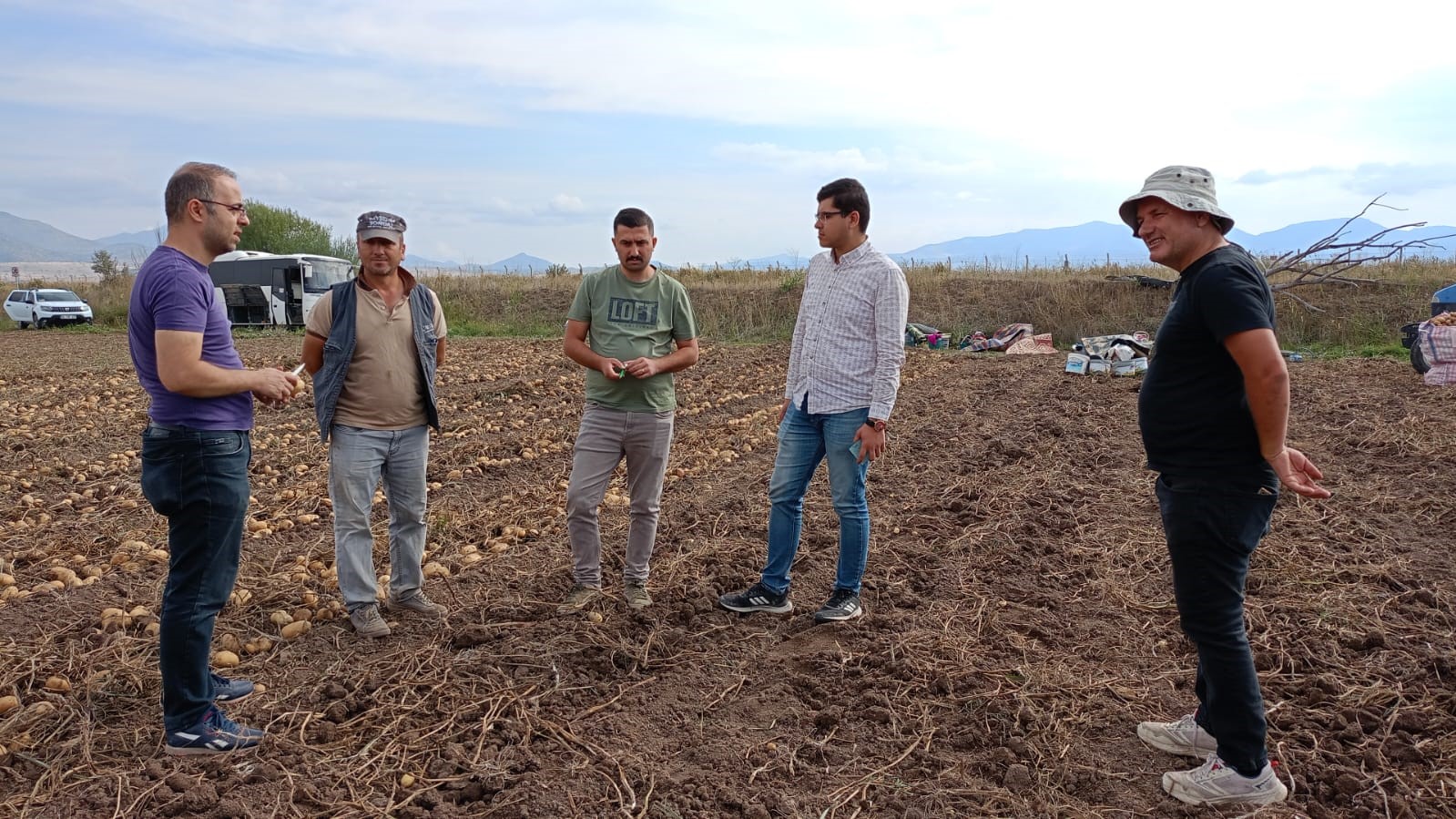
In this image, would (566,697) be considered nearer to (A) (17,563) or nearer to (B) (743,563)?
(B) (743,563)

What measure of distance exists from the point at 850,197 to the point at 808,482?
1198mm

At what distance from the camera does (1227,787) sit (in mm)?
2518

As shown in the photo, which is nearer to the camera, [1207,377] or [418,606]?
[1207,377]

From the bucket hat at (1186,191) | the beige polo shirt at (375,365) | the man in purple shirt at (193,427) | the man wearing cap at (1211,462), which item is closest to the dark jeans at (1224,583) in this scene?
the man wearing cap at (1211,462)

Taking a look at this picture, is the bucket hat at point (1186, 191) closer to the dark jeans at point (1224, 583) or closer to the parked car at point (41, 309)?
the dark jeans at point (1224, 583)

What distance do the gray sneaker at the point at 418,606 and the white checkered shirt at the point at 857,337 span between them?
1.87 m

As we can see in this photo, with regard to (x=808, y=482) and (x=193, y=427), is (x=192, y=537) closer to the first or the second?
(x=193, y=427)

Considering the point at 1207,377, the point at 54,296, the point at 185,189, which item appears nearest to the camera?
the point at 1207,377

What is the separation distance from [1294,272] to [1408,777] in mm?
19290

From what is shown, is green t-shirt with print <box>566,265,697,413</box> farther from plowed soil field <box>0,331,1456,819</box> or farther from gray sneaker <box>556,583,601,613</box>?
plowed soil field <box>0,331,1456,819</box>

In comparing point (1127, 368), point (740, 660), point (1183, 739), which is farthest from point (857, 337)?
point (1127, 368)

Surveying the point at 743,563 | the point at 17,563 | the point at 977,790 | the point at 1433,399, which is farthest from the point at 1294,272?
the point at 17,563

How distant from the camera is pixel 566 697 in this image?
3.29m

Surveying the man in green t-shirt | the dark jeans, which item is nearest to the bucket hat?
the dark jeans
